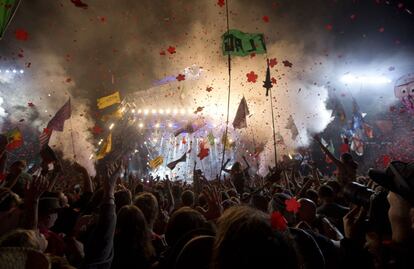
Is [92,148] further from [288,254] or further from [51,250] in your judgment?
[288,254]

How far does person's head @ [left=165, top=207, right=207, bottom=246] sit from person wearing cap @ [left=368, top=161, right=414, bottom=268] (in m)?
1.55

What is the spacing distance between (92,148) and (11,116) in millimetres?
13832

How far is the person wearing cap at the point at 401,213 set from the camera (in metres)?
1.85

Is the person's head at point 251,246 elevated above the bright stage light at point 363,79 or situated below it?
below

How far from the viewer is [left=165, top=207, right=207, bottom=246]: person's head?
9.07 ft

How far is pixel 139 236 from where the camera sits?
2906 mm

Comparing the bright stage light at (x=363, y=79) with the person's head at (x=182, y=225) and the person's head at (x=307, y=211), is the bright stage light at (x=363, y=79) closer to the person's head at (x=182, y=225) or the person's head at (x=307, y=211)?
the person's head at (x=307, y=211)

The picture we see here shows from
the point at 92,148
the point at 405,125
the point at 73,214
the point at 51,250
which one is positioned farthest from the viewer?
the point at 92,148

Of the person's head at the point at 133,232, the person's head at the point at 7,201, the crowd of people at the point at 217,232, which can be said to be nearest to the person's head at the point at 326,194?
the crowd of people at the point at 217,232

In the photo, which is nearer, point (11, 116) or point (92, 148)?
point (92, 148)

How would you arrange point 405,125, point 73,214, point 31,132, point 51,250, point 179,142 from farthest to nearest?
point 179,142 < point 31,132 < point 405,125 < point 73,214 < point 51,250

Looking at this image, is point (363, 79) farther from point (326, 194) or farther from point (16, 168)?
point (16, 168)

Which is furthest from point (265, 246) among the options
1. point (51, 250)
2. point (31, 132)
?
point (31, 132)

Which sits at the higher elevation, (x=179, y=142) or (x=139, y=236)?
(x=179, y=142)
